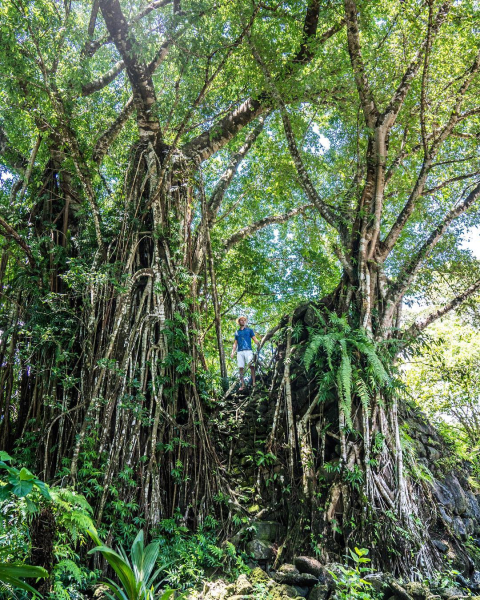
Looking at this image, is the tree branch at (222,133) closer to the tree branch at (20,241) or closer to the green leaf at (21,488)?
the tree branch at (20,241)

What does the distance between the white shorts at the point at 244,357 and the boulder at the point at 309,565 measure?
9.58 feet

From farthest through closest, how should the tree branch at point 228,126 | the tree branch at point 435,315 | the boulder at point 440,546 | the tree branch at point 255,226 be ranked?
1. the tree branch at point 255,226
2. the tree branch at point 228,126
3. the tree branch at point 435,315
4. the boulder at point 440,546

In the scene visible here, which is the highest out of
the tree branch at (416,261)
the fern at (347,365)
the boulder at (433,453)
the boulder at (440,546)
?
the tree branch at (416,261)

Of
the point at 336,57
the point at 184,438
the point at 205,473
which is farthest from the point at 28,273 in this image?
the point at 336,57

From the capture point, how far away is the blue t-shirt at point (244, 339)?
654 cm

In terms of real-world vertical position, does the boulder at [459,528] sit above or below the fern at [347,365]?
below

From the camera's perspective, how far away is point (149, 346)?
16.0 feet

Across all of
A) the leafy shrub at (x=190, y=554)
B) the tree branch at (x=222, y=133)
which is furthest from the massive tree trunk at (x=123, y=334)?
the tree branch at (x=222, y=133)

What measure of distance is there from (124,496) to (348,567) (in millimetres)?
1991

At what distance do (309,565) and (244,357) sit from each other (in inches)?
121

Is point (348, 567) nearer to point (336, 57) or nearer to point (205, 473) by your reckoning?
point (205, 473)

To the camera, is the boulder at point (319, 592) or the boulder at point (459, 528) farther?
the boulder at point (459, 528)

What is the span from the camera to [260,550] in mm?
4086

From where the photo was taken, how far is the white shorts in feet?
21.2
